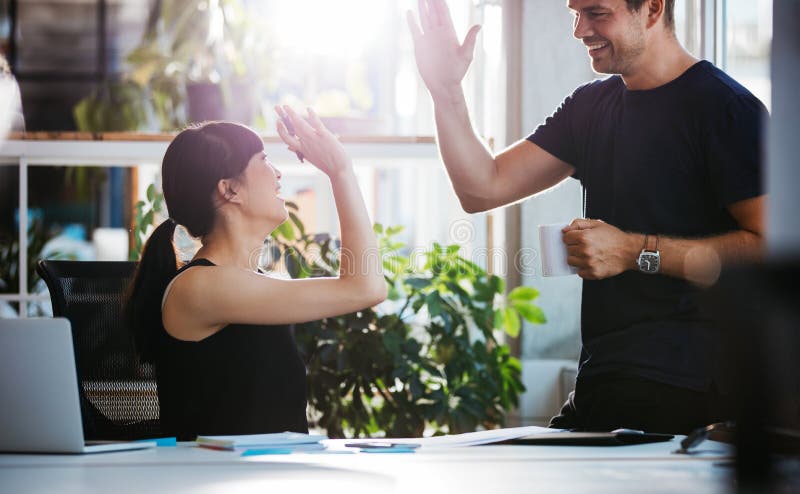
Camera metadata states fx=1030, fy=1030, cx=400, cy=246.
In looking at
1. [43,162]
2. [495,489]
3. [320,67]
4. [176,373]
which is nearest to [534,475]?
[495,489]

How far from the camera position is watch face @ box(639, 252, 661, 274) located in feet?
5.67

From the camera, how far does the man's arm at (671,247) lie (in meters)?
1.69

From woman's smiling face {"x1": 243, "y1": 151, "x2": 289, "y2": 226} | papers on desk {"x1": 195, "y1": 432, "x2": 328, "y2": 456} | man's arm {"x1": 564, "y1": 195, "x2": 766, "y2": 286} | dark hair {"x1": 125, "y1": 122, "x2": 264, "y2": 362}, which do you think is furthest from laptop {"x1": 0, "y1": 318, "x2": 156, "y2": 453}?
man's arm {"x1": 564, "y1": 195, "x2": 766, "y2": 286}

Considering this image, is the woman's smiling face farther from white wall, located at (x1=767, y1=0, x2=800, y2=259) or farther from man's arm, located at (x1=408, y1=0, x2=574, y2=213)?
white wall, located at (x1=767, y1=0, x2=800, y2=259)

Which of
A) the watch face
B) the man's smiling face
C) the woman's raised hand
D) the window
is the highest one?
the window

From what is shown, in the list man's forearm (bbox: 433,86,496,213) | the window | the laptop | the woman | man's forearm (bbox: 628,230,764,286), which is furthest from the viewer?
the window

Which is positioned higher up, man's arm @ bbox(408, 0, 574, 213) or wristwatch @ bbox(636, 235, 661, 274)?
man's arm @ bbox(408, 0, 574, 213)

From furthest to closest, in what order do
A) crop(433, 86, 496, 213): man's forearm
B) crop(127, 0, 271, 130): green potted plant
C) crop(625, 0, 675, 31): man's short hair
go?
crop(127, 0, 271, 130): green potted plant, crop(433, 86, 496, 213): man's forearm, crop(625, 0, 675, 31): man's short hair

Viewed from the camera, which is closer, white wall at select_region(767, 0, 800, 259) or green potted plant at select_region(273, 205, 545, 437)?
white wall at select_region(767, 0, 800, 259)

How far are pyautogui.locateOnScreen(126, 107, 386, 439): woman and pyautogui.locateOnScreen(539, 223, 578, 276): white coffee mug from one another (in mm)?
292

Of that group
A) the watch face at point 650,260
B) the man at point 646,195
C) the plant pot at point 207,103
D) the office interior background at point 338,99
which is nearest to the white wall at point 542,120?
the office interior background at point 338,99

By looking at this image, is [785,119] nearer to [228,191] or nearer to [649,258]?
[649,258]

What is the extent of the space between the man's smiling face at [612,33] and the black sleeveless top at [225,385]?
796 millimetres

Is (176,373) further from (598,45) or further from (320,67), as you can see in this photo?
(320,67)
